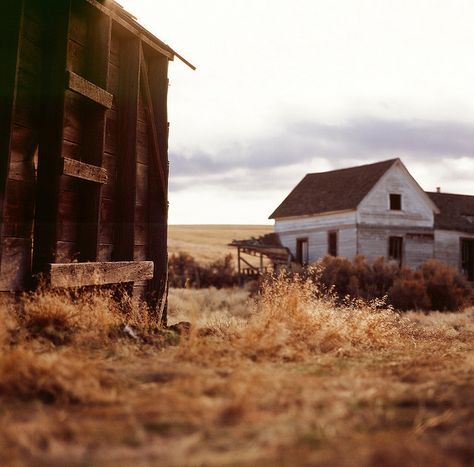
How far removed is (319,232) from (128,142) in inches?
941

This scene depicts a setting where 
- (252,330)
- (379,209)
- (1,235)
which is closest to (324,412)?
(252,330)

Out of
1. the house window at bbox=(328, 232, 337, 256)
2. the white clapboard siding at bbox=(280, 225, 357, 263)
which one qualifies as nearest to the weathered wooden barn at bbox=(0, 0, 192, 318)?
the white clapboard siding at bbox=(280, 225, 357, 263)

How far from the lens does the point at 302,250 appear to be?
31656mm

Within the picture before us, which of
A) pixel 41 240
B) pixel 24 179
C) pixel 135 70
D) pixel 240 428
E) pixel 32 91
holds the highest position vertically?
pixel 135 70

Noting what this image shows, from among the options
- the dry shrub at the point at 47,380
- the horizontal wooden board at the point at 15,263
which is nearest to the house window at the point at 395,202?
the horizontal wooden board at the point at 15,263

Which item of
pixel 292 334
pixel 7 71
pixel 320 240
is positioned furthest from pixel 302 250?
pixel 7 71

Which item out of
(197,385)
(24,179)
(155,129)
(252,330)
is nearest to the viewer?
(197,385)

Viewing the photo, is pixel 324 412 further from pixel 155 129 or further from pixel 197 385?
pixel 155 129

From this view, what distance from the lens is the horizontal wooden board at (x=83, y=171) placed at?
5.99m

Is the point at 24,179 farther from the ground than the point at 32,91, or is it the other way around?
the point at 32,91

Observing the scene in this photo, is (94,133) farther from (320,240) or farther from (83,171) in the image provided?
(320,240)

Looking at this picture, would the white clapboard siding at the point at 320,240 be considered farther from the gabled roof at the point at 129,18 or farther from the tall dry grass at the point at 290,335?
the tall dry grass at the point at 290,335

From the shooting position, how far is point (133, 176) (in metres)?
7.27

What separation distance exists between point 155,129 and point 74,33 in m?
1.73
